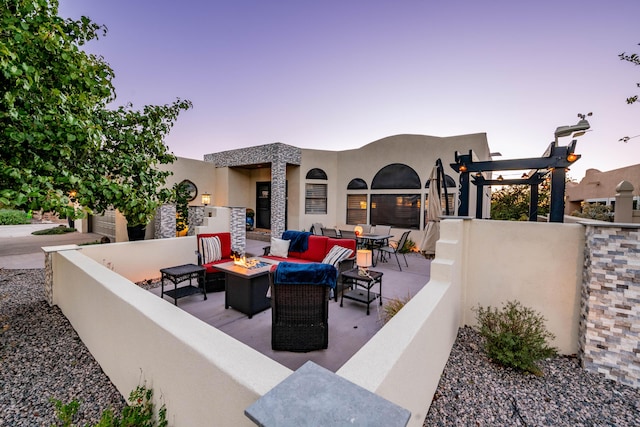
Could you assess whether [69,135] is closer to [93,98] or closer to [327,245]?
[93,98]

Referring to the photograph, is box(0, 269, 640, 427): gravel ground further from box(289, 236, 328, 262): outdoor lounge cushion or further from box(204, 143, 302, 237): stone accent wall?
box(204, 143, 302, 237): stone accent wall

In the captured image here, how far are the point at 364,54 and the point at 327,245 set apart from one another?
623 centimetres

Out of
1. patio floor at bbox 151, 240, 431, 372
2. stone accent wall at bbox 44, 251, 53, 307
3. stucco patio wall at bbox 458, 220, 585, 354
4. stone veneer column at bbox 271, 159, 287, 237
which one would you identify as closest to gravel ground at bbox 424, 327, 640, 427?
stucco patio wall at bbox 458, 220, 585, 354

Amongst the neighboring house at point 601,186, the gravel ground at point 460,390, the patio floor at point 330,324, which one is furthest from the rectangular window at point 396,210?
the neighboring house at point 601,186

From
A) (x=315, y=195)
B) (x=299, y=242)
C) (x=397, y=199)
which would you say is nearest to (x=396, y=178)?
(x=397, y=199)

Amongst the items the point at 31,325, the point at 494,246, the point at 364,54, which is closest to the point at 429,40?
the point at 364,54

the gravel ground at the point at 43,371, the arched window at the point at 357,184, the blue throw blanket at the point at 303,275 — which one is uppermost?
the arched window at the point at 357,184

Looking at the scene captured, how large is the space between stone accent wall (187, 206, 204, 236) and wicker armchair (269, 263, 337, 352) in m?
7.27

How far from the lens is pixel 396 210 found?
36.3 ft

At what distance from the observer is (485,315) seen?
4.19 metres

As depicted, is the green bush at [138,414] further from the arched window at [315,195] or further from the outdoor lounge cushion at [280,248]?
the arched window at [315,195]

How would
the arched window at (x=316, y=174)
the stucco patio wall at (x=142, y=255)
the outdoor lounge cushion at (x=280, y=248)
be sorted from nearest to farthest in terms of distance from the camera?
the stucco patio wall at (x=142, y=255), the outdoor lounge cushion at (x=280, y=248), the arched window at (x=316, y=174)

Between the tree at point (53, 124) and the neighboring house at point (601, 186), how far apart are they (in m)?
15.9

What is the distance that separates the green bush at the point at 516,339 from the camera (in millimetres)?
3354
